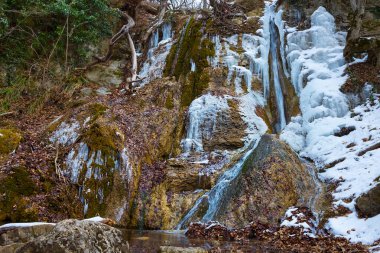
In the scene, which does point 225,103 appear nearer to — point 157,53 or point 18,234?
point 157,53

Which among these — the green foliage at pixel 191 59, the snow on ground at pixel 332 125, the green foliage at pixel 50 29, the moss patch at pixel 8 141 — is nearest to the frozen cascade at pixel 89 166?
the moss patch at pixel 8 141

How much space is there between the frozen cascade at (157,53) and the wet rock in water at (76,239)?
9.68m

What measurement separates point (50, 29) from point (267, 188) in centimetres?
1246

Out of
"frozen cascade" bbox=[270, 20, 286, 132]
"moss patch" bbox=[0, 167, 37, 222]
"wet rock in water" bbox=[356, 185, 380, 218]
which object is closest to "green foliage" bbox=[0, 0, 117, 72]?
"moss patch" bbox=[0, 167, 37, 222]

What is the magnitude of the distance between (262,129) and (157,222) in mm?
4864

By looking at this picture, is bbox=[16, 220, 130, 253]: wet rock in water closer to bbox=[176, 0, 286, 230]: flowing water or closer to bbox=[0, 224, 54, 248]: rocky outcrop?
bbox=[0, 224, 54, 248]: rocky outcrop

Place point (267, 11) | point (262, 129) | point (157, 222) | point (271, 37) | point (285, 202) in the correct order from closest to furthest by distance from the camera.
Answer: point (285, 202), point (157, 222), point (262, 129), point (271, 37), point (267, 11)

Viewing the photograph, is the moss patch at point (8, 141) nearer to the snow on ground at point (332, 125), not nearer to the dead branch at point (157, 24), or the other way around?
the snow on ground at point (332, 125)

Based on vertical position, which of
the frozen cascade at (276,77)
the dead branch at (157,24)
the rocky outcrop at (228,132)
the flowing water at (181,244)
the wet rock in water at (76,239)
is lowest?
the flowing water at (181,244)

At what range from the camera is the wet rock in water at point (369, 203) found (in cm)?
622

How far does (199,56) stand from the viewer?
13.5m

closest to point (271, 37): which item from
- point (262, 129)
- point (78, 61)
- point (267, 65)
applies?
point (267, 65)

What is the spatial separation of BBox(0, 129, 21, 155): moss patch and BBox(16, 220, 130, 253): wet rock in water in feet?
18.1

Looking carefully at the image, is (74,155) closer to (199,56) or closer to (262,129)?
(262,129)
